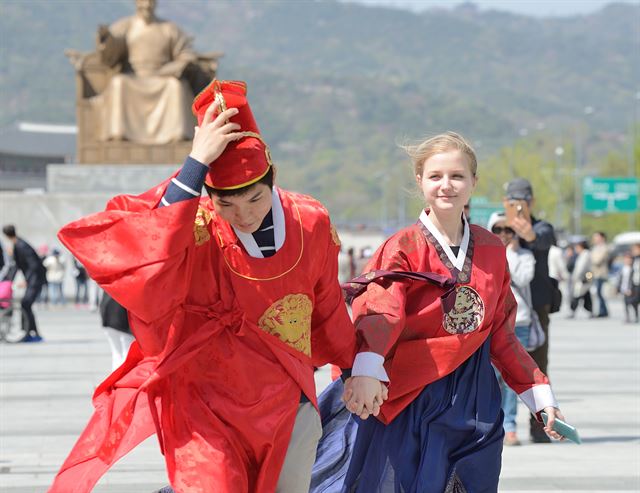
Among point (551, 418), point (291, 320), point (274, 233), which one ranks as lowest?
point (551, 418)

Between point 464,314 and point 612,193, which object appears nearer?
point 464,314

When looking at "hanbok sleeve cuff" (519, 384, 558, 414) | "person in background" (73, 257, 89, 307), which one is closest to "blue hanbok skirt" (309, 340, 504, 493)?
"hanbok sleeve cuff" (519, 384, 558, 414)

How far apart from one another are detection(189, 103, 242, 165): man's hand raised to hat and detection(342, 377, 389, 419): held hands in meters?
0.97

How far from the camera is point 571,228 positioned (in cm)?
9338

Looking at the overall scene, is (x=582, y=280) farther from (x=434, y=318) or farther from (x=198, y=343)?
(x=198, y=343)

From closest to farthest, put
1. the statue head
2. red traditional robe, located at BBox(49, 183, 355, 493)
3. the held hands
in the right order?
red traditional robe, located at BBox(49, 183, 355, 493) < the held hands < the statue head

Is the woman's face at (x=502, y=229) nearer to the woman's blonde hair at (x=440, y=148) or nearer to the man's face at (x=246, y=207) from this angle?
the woman's blonde hair at (x=440, y=148)

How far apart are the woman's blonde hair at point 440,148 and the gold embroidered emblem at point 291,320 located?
2.76ft

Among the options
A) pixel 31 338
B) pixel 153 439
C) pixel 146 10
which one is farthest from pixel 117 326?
pixel 146 10

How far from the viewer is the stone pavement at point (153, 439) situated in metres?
7.69

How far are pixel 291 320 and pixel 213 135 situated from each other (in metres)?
0.65

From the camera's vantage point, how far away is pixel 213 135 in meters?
3.91

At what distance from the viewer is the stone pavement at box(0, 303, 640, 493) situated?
25.2ft

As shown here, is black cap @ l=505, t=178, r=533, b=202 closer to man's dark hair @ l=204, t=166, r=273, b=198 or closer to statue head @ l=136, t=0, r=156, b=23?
man's dark hair @ l=204, t=166, r=273, b=198
